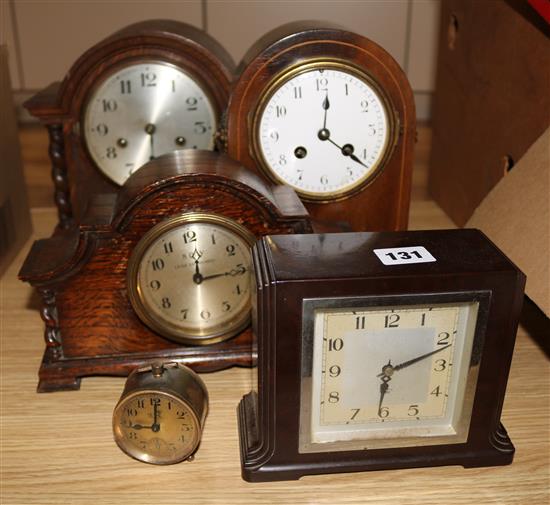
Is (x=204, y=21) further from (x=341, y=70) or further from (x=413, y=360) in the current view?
(x=413, y=360)

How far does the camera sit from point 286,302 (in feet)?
3.16

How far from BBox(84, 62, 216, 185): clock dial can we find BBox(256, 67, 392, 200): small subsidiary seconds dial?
0.29 m

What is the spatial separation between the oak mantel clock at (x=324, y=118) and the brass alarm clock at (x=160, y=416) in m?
0.53

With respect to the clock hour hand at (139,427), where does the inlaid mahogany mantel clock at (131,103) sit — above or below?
above

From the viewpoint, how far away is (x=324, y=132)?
1.47 meters

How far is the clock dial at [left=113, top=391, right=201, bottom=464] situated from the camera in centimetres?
106

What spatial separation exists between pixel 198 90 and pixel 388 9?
0.90 metres

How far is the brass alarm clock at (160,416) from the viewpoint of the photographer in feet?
3.49

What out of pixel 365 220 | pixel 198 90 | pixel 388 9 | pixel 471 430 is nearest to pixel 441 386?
pixel 471 430

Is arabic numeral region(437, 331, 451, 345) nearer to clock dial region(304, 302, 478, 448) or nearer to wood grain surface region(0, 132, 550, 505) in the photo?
clock dial region(304, 302, 478, 448)

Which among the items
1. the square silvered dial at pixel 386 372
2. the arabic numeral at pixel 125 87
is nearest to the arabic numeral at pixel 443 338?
the square silvered dial at pixel 386 372

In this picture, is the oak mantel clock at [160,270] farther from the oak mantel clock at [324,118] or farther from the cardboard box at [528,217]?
the cardboard box at [528,217]

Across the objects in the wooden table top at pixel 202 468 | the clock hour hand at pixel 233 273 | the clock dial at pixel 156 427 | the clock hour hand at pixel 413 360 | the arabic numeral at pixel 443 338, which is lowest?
the wooden table top at pixel 202 468

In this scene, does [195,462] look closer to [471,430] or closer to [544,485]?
[471,430]
